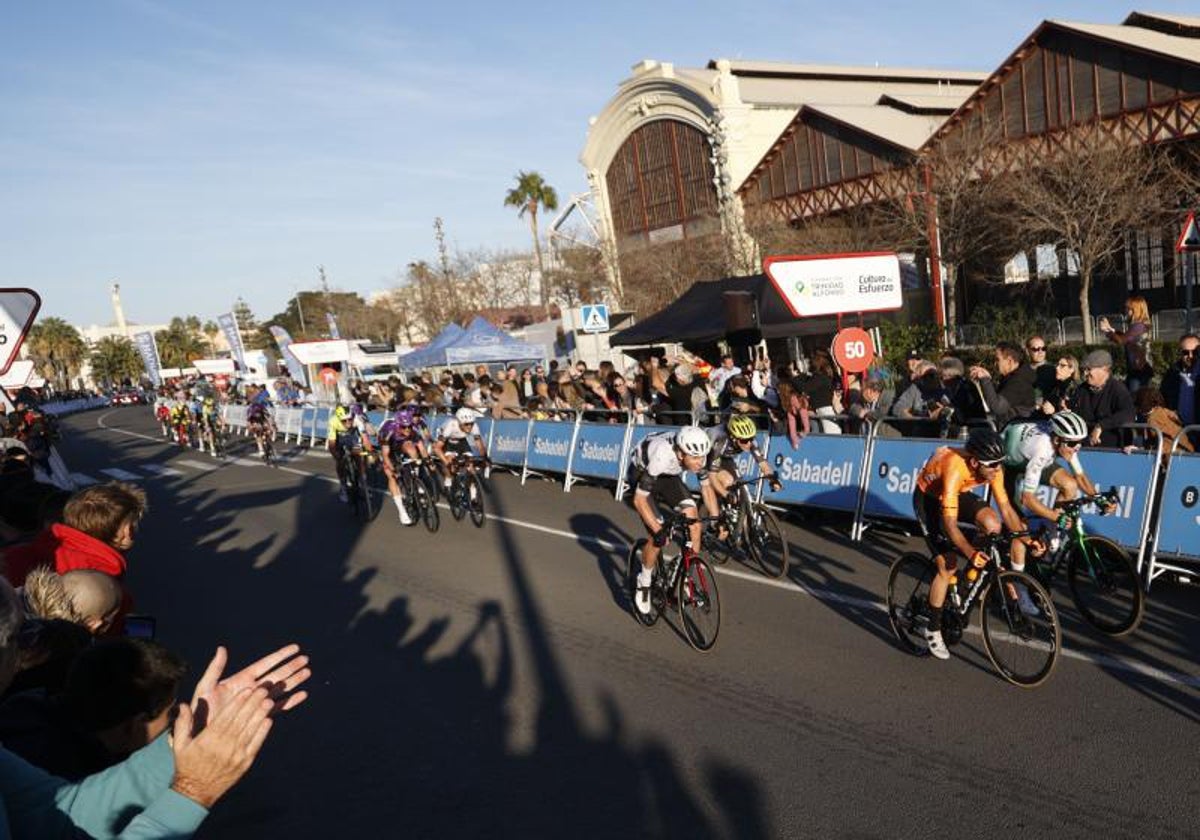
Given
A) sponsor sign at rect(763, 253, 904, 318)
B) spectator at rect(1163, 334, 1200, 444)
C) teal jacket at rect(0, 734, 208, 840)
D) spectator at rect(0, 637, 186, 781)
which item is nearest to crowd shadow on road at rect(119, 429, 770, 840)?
spectator at rect(0, 637, 186, 781)

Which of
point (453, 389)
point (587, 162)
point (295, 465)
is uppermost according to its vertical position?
point (587, 162)

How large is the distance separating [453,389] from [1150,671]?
1575cm

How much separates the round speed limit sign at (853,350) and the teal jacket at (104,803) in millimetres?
9623

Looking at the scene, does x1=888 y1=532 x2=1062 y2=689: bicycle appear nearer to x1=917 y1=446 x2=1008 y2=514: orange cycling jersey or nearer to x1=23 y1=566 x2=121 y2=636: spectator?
x1=917 y1=446 x2=1008 y2=514: orange cycling jersey

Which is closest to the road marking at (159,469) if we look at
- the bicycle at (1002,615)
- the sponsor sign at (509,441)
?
the sponsor sign at (509,441)

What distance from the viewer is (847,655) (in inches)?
255

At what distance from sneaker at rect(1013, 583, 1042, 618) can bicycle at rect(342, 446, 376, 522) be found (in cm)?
1012

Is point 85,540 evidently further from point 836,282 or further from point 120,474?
point 120,474

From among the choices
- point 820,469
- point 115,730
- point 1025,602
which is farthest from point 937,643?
point 115,730

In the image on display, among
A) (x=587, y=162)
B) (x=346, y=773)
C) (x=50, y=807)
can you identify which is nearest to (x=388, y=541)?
(x=346, y=773)

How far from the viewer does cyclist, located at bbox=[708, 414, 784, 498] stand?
317 inches

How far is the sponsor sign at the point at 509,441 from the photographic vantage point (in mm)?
16297

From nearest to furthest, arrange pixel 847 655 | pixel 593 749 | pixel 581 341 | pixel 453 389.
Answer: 1. pixel 593 749
2. pixel 847 655
3. pixel 453 389
4. pixel 581 341

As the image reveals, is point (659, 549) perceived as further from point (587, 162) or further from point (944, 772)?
point (587, 162)
